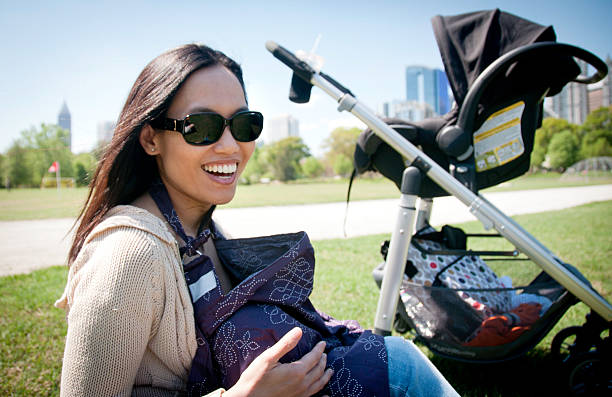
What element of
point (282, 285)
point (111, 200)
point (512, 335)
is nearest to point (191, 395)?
point (282, 285)

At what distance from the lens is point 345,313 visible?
3303mm

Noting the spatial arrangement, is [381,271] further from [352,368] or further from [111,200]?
[111,200]

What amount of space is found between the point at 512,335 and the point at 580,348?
0.39 meters

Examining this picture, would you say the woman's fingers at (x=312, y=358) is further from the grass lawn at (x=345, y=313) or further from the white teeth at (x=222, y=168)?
the grass lawn at (x=345, y=313)

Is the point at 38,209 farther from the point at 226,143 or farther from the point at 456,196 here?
the point at 456,196

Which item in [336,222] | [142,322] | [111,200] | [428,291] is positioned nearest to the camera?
[142,322]

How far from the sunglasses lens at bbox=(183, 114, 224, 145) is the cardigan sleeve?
1.41 ft

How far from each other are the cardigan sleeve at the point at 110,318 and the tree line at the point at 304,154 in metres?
26.7

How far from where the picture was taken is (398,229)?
192 centimetres

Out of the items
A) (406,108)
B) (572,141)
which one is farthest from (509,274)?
(572,141)

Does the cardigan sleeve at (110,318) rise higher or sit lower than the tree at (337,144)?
lower

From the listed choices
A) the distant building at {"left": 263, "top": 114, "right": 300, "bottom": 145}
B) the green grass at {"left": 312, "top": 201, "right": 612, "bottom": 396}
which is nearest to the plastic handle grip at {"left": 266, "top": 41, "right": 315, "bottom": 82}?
the green grass at {"left": 312, "top": 201, "right": 612, "bottom": 396}

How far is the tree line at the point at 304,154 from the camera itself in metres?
40.1

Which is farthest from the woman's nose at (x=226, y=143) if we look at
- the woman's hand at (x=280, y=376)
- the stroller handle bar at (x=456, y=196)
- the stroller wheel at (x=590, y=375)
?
the stroller wheel at (x=590, y=375)
